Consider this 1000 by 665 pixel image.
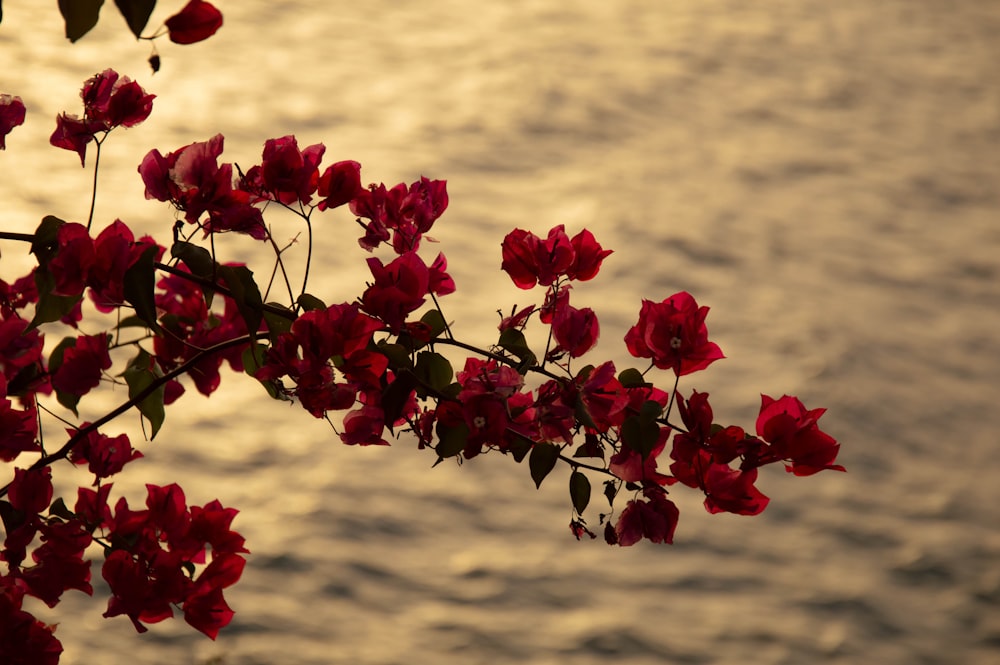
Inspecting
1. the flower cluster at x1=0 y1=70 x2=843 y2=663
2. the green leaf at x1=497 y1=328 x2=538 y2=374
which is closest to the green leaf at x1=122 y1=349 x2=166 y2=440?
the flower cluster at x1=0 y1=70 x2=843 y2=663

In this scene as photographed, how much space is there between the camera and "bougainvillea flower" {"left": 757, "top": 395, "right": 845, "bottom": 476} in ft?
2.05

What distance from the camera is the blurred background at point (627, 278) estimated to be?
1.40 metres

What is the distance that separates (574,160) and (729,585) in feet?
3.19

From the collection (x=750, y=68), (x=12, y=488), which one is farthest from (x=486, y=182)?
(x=12, y=488)

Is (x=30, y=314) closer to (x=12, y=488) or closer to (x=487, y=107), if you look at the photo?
(x=12, y=488)

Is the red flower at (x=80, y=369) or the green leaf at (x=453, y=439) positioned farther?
the red flower at (x=80, y=369)

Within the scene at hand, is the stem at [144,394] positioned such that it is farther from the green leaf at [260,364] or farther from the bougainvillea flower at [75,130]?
the bougainvillea flower at [75,130]

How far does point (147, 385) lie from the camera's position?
0.78 m

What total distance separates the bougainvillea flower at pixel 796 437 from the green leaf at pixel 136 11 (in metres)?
0.36

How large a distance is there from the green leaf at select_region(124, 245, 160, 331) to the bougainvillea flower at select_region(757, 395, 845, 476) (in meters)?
0.32

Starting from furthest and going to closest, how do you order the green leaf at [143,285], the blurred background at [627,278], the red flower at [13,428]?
the blurred background at [627,278] → the red flower at [13,428] → the green leaf at [143,285]

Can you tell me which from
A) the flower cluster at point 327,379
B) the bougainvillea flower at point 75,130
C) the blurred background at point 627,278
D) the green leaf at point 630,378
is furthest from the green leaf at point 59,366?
the blurred background at point 627,278

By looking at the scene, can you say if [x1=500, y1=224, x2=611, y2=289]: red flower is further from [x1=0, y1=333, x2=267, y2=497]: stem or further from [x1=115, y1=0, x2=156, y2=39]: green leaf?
[x1=115, y1=0, x2=156, y2=39]: green leaf

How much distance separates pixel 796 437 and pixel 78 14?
0.40 meters
